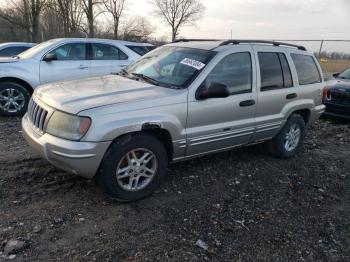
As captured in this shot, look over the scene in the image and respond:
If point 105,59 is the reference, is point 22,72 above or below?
below

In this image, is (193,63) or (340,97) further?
(340,97)

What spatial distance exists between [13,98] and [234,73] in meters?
4.91

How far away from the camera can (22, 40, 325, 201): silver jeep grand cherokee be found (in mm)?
3725

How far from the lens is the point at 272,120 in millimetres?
5477

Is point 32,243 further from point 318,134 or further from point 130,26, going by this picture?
point 130,26

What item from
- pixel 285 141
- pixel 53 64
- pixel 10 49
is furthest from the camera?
pixel 10 49

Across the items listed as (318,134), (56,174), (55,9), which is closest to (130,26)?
(55,9)

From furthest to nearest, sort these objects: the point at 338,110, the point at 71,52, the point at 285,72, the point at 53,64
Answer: the point at 338,110
the point at 71,52
the point at 53,64
the point at 285,72

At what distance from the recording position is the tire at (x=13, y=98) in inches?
296

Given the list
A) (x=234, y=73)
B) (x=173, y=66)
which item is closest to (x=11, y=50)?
(x=173, y=66)

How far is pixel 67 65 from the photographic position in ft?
26.9

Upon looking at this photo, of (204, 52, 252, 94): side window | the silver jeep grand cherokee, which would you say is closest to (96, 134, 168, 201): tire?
the silver jeep grand cherokee

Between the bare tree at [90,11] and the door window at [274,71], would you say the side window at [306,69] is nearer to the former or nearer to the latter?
the door window at [274,71]

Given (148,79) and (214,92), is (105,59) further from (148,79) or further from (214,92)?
(214,92)
